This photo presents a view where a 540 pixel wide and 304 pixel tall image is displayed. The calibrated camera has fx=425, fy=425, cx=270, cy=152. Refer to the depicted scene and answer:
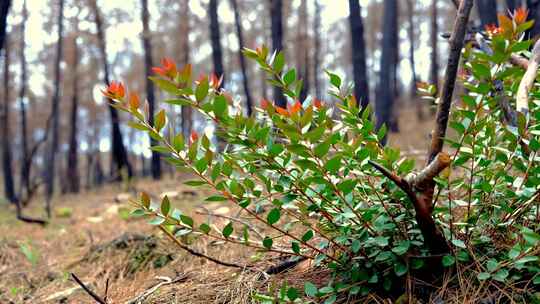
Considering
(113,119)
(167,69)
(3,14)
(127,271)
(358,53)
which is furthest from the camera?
(113,119)

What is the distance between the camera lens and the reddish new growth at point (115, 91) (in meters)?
1.24

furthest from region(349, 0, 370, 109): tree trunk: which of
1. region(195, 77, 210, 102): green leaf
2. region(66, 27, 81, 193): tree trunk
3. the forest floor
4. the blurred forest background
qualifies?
region(66, 27, 81, 193): tree trunk

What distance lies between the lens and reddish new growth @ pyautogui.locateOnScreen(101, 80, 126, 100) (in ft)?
4.08

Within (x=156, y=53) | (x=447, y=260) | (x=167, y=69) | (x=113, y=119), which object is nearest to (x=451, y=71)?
(x=447, y=260)

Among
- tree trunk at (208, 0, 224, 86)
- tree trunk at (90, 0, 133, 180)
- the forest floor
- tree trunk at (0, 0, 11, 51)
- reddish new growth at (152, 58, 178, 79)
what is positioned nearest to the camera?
reddish new growth at (152, 58, 178, 79)

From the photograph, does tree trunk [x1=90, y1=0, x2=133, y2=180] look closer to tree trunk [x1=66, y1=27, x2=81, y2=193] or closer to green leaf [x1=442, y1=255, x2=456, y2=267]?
tree trunk [x1=66, y1=27, x2=81, y2=193]

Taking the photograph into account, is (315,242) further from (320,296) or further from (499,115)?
(499,115)

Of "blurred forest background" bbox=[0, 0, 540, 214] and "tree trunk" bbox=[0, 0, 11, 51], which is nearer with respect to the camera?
"tree trunk" bbox=[0, 0, 11, 51]

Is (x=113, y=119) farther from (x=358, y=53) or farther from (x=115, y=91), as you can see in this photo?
(x=115, y=91)

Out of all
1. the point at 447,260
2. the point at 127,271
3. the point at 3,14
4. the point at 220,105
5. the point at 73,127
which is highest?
the point at 3,14

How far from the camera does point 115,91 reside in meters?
1.24

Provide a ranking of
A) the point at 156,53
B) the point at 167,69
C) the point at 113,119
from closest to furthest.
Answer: the point at 167,69
the point at 113,119
the point at 156,53

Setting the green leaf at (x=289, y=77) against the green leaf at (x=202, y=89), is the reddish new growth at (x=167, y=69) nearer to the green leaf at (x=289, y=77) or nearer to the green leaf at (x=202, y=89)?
the green leaf at (x=202, y=89)

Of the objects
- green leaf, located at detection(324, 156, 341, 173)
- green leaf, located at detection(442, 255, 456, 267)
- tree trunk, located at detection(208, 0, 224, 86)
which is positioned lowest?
green leaf, located at detection(442, 255, 456, 267)
